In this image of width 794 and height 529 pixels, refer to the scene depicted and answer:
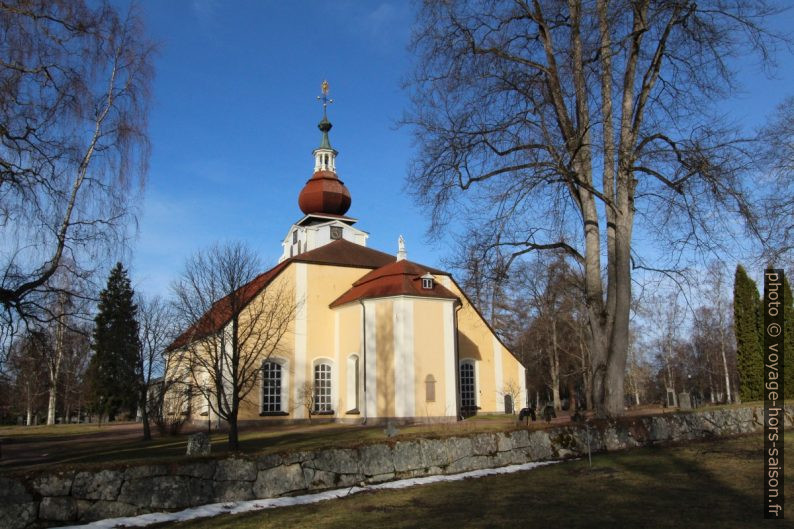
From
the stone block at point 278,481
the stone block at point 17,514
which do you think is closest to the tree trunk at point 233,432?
the stone block at point 278,481

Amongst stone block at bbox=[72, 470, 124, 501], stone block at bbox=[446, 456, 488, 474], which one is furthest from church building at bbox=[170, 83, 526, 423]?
stone block at bbox=[72, 470, 124, 501]

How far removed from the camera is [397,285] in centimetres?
2733

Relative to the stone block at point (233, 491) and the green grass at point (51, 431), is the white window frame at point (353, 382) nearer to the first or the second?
the green grass at point (51, 431)

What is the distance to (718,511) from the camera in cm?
718

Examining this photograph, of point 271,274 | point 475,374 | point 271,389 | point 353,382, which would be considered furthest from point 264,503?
point 475,374

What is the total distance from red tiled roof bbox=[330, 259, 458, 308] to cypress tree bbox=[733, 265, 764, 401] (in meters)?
13.7

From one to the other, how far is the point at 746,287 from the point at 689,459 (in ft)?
69.7

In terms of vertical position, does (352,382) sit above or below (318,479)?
above

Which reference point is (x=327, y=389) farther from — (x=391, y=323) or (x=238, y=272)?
(x=238, y=272)

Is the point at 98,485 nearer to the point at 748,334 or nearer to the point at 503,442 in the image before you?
the point at 503,442

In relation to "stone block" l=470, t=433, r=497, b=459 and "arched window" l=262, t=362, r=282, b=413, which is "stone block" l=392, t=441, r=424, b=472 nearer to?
"stone block" l=470, t=433, r=497, b=459

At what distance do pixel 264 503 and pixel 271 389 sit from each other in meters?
20.5

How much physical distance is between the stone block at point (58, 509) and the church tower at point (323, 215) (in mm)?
30371

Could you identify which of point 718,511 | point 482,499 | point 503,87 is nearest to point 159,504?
point 482,499
